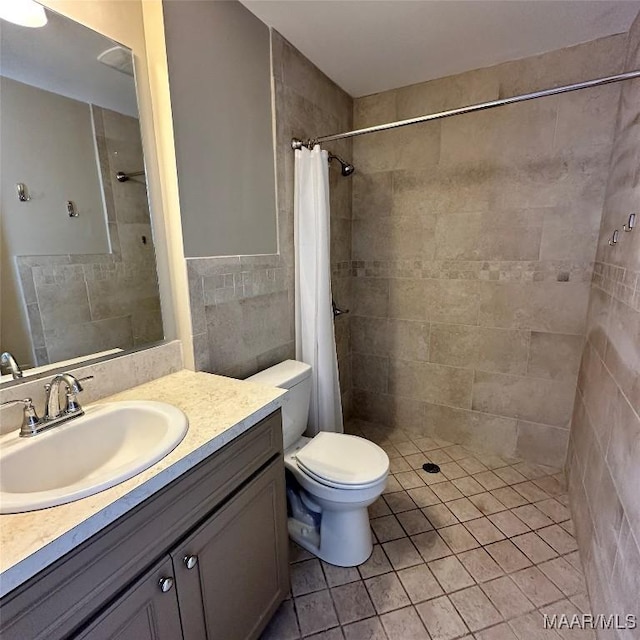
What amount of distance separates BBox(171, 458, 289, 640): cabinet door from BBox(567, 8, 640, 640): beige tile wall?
3.59 feet

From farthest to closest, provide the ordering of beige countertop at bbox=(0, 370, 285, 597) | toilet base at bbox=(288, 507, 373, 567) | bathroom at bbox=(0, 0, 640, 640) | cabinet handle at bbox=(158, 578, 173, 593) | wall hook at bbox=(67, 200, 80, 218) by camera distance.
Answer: toilet base at bbox=(288, 507, 373, 567) < bathroom at bbox=(0, 0, 640, 640) < wall hook at bbox=(67, 200, 80, 218) < cabinet handle at bbox=(158, 578, 173, 593) < beige countertop at bbox=(0, 370, 285, 597)

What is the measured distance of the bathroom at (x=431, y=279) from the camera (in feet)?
4.22

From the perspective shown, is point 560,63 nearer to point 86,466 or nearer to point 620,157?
point 620,157

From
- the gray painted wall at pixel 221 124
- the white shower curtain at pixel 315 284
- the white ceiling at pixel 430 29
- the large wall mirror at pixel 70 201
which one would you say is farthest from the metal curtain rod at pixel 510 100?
the large wall mirror at pixel 70 201

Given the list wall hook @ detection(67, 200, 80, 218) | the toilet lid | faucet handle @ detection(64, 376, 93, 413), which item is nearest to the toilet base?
the toilet lid

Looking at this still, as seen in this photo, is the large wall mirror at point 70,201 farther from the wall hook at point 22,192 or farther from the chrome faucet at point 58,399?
the chrome faucet at point 58,399

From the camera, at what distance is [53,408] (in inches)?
39.2

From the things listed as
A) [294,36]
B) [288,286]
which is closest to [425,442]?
[288,286]

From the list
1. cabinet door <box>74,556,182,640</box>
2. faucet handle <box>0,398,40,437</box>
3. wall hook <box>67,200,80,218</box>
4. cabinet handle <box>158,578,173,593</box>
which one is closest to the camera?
cabinet door <box>74,556,182,640</box>

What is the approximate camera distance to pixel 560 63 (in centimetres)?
183

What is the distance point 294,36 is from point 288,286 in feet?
4.05

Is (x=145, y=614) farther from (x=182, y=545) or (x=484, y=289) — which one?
(x=484, y=289)

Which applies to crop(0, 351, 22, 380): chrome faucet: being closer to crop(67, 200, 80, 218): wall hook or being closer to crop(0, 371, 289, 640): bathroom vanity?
crop(0, 371, 289, 640): bathroom vanity

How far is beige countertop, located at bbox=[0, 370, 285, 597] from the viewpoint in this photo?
1.93 ft
